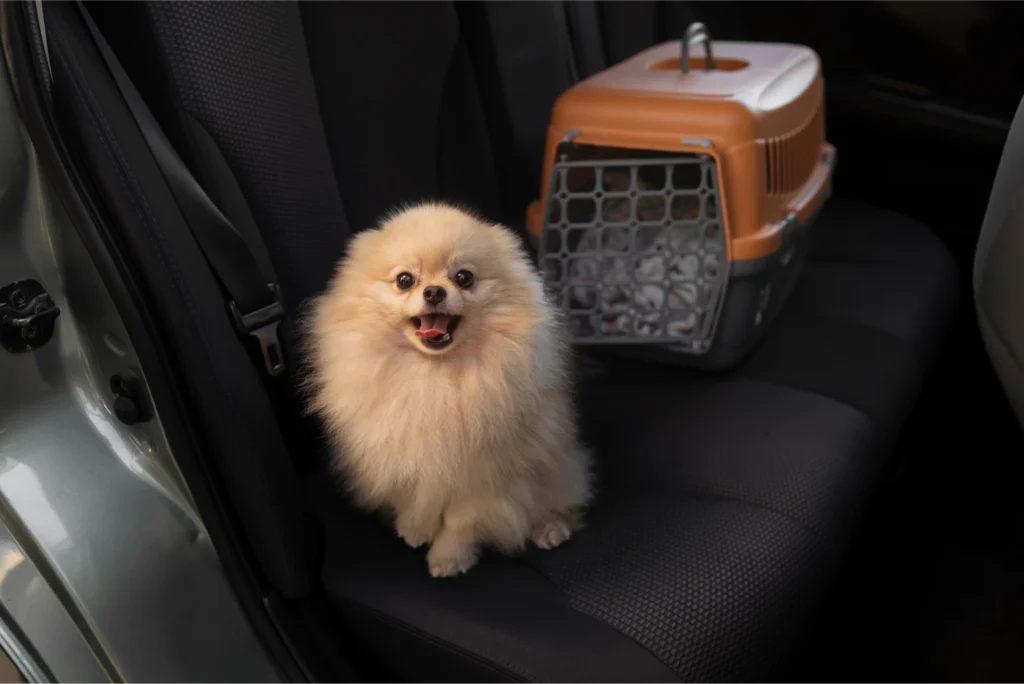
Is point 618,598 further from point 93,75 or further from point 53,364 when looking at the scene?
point 93,75

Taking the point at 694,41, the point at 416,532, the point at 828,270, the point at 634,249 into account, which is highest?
the point at 694,41

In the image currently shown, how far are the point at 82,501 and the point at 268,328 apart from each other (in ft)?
0.82

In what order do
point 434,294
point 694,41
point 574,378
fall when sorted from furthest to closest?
point 694,41, point 574,378, point 434,294

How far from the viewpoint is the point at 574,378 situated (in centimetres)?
105

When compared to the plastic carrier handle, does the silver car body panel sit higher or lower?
lower

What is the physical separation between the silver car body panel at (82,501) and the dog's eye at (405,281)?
10.4 inches

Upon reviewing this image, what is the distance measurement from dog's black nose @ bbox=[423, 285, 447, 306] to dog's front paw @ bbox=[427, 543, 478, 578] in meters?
0.31

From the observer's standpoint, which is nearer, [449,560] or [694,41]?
[449,560]

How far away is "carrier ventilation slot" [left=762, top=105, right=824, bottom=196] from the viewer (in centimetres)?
116

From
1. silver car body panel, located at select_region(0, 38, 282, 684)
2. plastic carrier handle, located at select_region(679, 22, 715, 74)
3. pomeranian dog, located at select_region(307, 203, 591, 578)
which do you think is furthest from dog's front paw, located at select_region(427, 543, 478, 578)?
plastic carrier handle, located at select_region(679, 22, 715, 74)

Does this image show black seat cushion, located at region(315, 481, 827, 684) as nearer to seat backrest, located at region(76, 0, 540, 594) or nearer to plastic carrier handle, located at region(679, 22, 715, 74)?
seat backrest, located at region(76, 0, 540, 594)

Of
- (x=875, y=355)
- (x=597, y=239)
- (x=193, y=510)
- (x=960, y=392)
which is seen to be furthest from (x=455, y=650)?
(x=960, y=392)

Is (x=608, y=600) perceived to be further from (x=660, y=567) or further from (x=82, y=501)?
(x=82, y=501)

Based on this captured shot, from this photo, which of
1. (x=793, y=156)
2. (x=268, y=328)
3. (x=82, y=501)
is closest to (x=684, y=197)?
(x=793, y=156)
